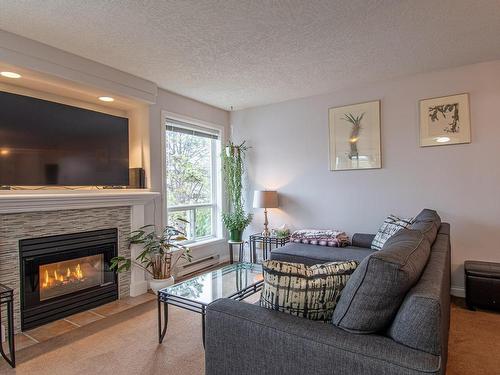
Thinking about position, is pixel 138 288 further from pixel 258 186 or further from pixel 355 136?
pixel 355 136

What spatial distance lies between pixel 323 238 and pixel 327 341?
8.35 feet

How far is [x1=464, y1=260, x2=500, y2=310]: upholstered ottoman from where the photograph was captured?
271cm

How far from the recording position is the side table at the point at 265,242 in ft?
13.3

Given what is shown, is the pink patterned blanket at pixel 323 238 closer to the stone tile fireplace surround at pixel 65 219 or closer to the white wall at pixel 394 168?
the white wall at pixel 394 168

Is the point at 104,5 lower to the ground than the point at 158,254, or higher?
higher

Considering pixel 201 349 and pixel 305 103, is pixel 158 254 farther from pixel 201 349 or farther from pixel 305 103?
pixel 305 103

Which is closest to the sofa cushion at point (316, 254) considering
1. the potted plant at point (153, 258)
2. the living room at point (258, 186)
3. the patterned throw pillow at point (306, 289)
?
the living room at point (258, 186)

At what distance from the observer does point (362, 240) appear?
136 inches

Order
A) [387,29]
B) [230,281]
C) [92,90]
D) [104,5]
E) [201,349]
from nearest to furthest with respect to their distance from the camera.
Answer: [104,5] → [201,349] → [387,29] → [230,281] → [92,90]

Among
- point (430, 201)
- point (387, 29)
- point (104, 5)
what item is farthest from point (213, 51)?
point (430, 201)

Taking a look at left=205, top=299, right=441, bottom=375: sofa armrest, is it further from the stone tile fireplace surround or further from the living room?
the stone tile fireplace surround

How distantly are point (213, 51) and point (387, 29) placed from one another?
147 centimetres

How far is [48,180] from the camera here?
2723 millimetres

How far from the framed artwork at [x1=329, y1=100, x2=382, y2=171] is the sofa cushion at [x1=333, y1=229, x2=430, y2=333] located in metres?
2.71
